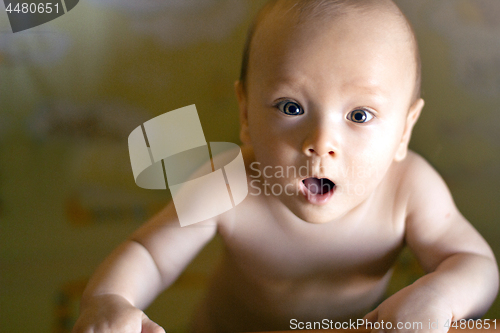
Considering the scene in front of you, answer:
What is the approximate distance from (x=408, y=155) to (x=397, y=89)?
144 mm

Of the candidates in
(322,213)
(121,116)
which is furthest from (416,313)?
(121,116)

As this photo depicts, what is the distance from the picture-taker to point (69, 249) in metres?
0.51

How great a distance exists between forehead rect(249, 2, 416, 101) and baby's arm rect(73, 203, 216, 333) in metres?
0.19

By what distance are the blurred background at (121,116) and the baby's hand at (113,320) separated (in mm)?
82

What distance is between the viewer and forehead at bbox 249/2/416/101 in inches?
13.8

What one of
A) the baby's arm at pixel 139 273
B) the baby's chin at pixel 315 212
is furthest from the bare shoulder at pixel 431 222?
the baby's arm at pixel 139 273

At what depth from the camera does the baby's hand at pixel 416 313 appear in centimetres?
34

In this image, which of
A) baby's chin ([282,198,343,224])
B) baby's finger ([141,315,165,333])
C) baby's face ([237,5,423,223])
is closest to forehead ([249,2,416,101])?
baby's face ([237,5,423,223])

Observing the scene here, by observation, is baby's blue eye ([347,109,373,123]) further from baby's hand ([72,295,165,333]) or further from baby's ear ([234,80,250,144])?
baby's hand ([72,295,165,333])

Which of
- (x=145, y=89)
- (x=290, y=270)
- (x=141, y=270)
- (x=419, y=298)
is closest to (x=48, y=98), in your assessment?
(x=145, y=89)

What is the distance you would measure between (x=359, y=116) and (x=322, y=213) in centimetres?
9

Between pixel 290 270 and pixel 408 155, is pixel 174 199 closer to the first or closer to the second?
pixel 290 270

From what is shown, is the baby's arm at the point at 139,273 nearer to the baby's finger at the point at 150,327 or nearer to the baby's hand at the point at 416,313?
the baby's finger at the point at 150,327

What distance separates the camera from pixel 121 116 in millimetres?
485
